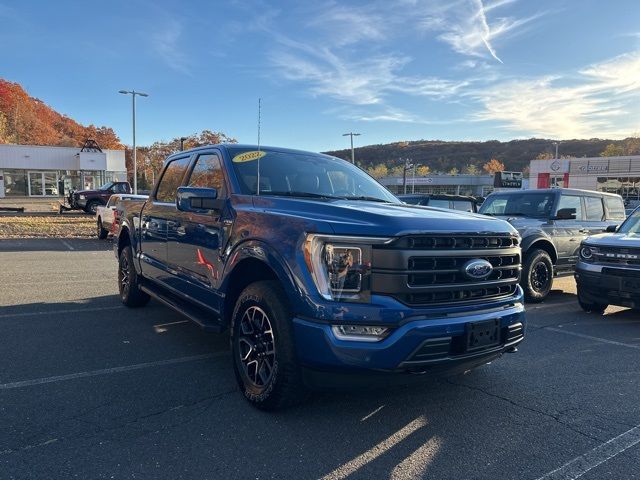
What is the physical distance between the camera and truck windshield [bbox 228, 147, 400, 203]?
13.9ft

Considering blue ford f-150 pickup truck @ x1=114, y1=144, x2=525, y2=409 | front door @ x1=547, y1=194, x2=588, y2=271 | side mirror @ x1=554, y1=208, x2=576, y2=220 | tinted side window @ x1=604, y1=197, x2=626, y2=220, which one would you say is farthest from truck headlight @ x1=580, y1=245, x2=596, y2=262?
blue ford f-150 pickup truck @ x1=114, y1=144, x2=525, y2=409

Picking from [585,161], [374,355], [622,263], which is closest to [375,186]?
[374,355]

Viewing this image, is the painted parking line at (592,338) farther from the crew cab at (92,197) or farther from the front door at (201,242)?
the crew cab at (92,197)

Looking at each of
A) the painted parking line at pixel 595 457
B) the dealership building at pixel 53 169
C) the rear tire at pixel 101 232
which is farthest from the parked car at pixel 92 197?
the painted parking line at pixel 595 457

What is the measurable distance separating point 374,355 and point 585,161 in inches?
2397

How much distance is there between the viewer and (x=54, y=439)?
3072mm

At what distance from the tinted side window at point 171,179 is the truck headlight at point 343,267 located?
2.71 m

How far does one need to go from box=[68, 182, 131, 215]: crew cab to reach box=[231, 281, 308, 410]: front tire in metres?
22.2

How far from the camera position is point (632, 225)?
730cm

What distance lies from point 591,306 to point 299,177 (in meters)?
5.05

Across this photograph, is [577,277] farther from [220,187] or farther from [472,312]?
[220,187]

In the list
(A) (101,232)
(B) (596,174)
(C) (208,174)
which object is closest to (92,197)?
(A) (101,232)

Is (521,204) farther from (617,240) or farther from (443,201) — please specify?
(443,201)

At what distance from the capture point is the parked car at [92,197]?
78.9 ft
